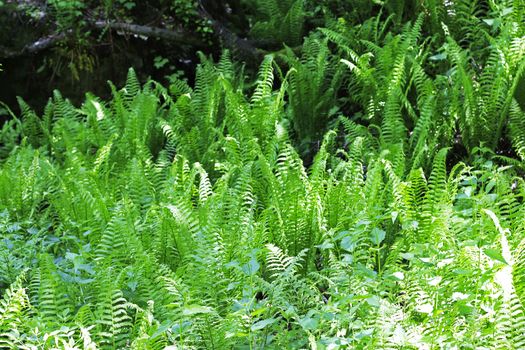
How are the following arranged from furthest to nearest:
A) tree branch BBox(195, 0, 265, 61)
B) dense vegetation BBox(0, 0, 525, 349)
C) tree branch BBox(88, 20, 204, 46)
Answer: tree branch BBox(88, 20, 204, 46) < tree branch BBox(195, 0, 265, 61) < dense vegetation BBox(0, 0, 525, 349)

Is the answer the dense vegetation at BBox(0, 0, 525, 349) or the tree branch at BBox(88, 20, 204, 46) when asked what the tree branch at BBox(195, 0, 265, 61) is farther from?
the tree branch at BBox(88, 20, 204, 46)

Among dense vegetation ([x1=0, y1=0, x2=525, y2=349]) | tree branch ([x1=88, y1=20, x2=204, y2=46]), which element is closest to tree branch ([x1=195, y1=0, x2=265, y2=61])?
dense vegetation ([x1=0, y1=0, x2=525, y2=349])

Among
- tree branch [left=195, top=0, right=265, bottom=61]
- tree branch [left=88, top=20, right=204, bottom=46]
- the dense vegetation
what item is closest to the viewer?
the dense vegetation

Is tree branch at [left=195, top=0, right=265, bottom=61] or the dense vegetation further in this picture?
tree branch at [left=195, top=0, right=265, bottom=61]

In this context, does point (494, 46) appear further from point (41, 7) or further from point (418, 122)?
point (41, 7)

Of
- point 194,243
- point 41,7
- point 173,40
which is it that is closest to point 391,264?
point 194,243

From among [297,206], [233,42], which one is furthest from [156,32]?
[297,206]

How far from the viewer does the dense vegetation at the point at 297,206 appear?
2172mm

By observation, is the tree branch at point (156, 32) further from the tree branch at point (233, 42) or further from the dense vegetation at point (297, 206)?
the dense vegetation at point (297, 206)

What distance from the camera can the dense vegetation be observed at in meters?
2.17

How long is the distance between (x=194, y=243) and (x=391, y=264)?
812 millimetres

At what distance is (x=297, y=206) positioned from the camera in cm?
291

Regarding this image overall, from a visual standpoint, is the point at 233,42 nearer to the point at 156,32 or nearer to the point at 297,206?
the point at 156,32

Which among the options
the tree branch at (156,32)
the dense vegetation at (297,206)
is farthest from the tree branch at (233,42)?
the tree branch at (156,32)
